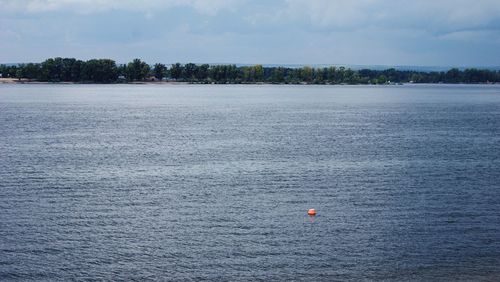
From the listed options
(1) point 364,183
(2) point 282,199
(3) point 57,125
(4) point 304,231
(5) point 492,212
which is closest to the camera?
(4) point 304,231

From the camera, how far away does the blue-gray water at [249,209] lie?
1297 inches

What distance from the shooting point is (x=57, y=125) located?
344 ft

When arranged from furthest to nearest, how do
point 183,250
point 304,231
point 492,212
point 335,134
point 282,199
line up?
point 335,134, point 282,199, point 492,212, point 304,231, point 183,250

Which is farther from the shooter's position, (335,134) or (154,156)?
(335,134)

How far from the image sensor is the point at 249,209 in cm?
4372

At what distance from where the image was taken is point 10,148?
7238 cm

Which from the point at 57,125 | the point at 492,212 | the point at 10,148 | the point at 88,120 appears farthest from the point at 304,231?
the point at 88,120

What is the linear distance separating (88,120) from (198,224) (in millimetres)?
81942

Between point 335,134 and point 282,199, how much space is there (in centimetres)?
4613

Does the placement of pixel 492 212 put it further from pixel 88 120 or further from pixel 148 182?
pixel 88 120

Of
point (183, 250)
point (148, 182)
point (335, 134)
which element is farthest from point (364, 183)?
point (335, 134)

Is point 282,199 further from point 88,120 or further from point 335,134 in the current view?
point 88,120

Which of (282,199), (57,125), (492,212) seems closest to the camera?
(492,212)

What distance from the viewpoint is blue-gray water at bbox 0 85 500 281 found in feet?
108
